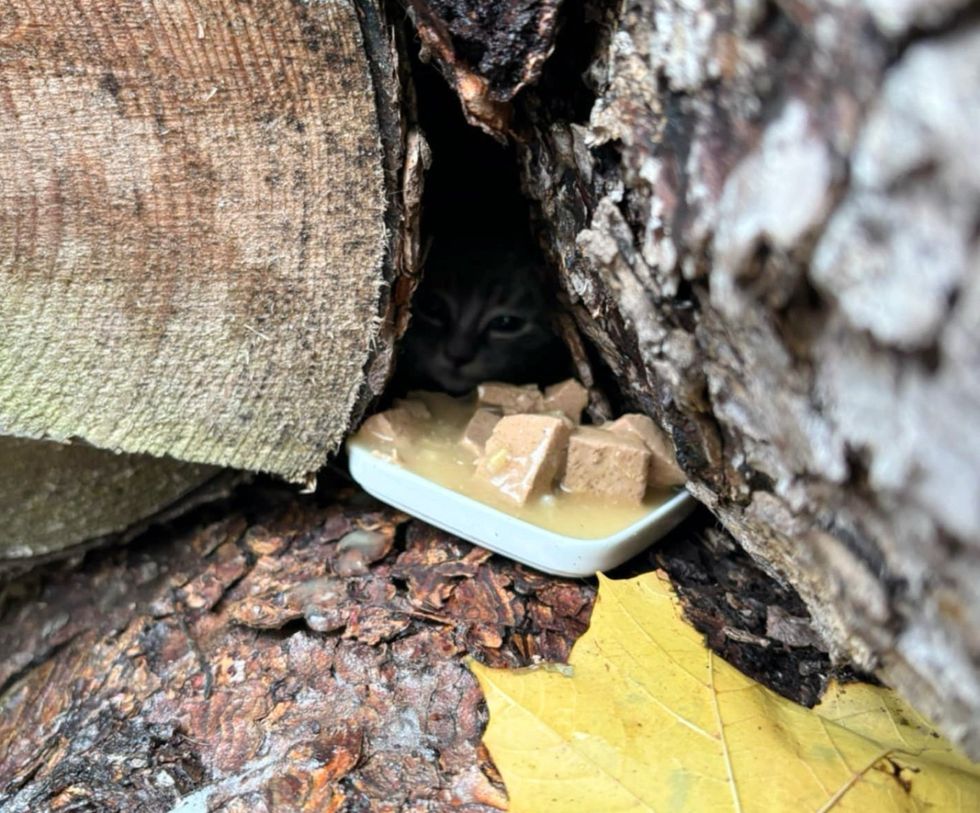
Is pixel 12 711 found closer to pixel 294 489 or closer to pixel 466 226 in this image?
pixel 294 489

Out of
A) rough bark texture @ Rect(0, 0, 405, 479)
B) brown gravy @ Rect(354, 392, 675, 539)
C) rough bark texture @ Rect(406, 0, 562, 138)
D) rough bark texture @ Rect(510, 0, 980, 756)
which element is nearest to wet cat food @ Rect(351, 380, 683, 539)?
brown gravy @ Rect(354, 392, 675, 539)

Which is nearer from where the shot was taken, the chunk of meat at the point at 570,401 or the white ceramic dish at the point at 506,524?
the white ceramic dish at the point at 506,524

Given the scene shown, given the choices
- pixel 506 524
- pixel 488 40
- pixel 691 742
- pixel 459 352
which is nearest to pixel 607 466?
pixel 506 524

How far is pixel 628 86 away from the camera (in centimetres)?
88

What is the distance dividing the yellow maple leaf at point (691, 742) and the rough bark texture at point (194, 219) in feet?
1.87

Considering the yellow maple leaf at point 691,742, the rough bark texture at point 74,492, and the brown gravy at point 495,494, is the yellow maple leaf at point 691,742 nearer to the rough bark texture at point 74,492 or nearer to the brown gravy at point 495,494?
the brown gravy at point 495,494

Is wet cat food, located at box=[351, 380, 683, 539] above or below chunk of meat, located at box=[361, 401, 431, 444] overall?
above

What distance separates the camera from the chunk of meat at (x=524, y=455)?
1395mm

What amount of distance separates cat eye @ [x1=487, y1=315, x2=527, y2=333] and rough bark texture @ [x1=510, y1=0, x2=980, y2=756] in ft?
3.91

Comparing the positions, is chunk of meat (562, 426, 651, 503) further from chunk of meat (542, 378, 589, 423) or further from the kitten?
the kitten

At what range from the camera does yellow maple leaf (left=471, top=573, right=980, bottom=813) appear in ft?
3.16

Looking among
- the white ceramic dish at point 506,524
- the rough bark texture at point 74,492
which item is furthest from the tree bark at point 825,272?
the rough bark texture at point 74,492

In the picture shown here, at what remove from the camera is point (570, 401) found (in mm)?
1598

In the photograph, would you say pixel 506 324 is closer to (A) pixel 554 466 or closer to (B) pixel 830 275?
(A) pixel 554 466
